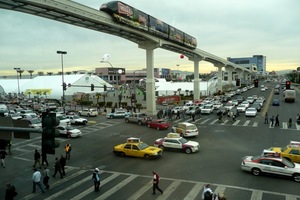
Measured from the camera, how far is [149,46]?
50156 mm

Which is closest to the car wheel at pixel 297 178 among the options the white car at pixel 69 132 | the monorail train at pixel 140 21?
the white car at pixel 69 132

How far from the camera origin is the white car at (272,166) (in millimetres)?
16516

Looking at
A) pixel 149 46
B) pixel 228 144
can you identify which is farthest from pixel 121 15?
pixel 228 144

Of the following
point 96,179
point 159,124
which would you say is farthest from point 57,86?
point 96,179

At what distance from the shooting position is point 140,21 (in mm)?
43094

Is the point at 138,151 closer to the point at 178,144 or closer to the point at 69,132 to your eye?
the point at 178,144

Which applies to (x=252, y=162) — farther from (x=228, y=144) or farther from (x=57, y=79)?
(x=57, y=79)

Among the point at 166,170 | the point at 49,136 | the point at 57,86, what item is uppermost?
the point at 57,86

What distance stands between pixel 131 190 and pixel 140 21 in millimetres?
32394

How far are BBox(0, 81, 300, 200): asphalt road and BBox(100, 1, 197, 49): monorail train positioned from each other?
→ 16.5 metres

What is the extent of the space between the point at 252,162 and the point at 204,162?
371cm

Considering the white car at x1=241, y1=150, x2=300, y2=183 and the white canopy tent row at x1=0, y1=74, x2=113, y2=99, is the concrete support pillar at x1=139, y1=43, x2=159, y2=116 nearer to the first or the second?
the white car at x1=241, y1=150, x2=300, y2=183

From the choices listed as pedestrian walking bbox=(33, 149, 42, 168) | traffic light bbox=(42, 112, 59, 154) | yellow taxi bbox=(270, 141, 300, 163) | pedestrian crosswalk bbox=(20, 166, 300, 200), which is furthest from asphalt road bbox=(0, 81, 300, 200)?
traffic light bbox=(42, 112, 59, 154)

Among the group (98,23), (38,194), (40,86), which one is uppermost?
(98,23)
